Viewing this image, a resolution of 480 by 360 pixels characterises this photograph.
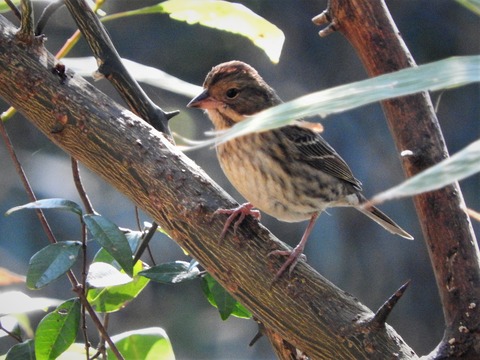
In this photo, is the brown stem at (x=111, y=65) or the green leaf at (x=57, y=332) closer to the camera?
the green leaf at (x=57, y=332)

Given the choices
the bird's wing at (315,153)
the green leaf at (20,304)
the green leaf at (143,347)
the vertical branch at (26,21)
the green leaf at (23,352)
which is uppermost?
the bird's wing at (315,153)

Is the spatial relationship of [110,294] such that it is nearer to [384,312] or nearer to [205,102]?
[384,312]

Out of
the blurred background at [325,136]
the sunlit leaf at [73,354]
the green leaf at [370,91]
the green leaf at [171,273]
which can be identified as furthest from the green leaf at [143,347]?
the blurred background at [325,136]

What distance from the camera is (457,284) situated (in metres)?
1.55

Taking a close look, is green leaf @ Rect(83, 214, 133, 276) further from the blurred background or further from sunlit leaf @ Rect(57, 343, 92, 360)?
the blurred background

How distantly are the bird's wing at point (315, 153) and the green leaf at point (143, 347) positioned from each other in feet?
2.79

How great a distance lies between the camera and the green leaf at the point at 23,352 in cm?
142

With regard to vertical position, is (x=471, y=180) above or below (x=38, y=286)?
above

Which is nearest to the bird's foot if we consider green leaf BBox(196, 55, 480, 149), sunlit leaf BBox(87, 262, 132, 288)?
sunlit leaf BBox(87, 262, 132, 288)

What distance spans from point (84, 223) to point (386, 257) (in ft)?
13.7

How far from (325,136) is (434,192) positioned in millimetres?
3406

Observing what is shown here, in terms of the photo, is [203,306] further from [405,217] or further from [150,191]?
[150,191]

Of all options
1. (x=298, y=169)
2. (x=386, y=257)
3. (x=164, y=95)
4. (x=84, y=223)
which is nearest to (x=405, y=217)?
(x=386, y=257)

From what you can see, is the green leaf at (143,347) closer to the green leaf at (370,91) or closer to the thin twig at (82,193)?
the thin twig at (82,193)
